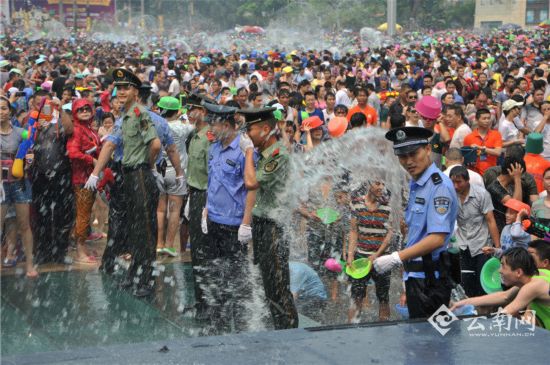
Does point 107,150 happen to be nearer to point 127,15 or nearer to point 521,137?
point 521,137

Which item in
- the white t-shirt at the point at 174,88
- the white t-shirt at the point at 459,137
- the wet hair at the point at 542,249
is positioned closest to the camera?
the wet hair at the point at 542,249

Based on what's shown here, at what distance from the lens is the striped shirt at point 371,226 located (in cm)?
708

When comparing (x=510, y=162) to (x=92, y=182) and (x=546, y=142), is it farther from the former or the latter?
(x=92, y=182)

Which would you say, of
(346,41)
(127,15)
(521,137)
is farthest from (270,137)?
(127,15)

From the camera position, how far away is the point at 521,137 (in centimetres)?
1193

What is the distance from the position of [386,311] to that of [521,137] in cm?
567

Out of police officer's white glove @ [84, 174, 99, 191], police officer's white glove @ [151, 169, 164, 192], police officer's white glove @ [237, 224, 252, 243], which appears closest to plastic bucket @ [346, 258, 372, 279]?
police officer's white glove @ [237, 224, 252, 243]

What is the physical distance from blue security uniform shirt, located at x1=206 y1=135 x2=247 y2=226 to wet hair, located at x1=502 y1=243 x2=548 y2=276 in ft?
7.54

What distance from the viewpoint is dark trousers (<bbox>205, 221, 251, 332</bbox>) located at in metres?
7.03

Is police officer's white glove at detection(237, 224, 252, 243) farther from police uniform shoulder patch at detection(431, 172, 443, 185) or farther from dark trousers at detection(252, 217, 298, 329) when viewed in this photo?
police uniform shoulder patch at detection(431, 172, 443, 185)

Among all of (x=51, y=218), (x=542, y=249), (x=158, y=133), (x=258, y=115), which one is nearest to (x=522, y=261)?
(x=542, y=249)

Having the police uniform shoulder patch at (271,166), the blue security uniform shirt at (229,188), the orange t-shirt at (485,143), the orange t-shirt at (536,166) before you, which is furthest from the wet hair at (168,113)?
the orange t-shirt at (536,166)

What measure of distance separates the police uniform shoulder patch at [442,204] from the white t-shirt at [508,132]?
21.5 ft

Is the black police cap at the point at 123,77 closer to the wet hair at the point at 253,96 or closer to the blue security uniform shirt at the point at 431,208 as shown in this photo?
the blue security uniform shirt at the point at 431,208
